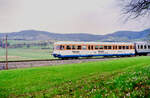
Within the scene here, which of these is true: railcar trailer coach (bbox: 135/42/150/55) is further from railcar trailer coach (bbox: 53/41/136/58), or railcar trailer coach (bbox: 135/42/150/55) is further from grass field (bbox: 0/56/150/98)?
grass field (bbox: 0/56/150/98)

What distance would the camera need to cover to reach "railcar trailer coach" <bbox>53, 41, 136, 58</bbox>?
34719 millimetres

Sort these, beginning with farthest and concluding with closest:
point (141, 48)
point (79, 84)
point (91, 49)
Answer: point (141, 48)
point (91, 49)
point (79, 84)

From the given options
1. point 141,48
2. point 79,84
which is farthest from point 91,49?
point 79,84

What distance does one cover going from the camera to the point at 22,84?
46.3ft

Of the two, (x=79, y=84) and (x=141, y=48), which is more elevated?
(x=141, y=48)

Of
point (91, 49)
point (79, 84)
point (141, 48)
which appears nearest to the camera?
point (79, 84)

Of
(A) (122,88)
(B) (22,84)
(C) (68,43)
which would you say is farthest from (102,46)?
(A) (122,88)

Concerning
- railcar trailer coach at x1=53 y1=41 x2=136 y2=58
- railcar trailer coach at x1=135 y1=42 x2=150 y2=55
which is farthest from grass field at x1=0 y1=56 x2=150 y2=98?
railcar trailer coach at x1=135 y1=42 x2=150 y2=55

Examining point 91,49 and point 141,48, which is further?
point 141,48

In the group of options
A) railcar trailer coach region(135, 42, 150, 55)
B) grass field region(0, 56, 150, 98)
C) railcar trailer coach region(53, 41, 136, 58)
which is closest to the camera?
grass field region(0, 56, 150, 98)

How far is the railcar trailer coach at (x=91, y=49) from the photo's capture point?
114 feet

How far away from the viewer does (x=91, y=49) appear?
127 feet

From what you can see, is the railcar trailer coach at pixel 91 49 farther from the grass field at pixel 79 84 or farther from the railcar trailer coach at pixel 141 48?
the grass field at pixel 79 84

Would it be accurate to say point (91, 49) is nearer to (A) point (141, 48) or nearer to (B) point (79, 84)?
(A) point (141, 48)
